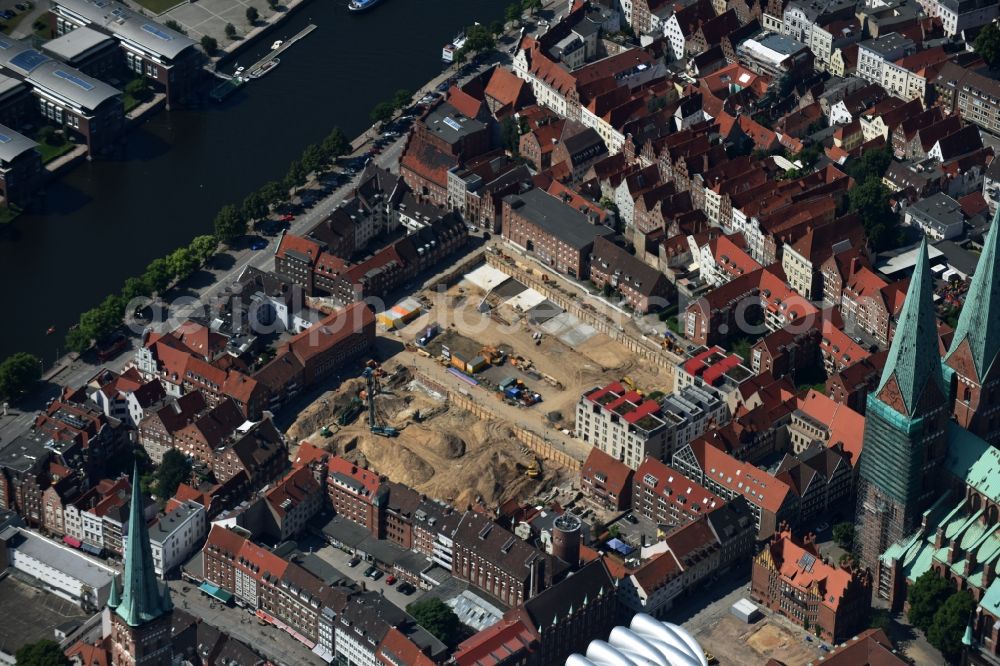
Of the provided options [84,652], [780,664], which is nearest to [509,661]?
[780,664]

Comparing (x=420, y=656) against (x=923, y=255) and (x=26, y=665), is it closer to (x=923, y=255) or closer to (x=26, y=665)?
(x=26, y=665)

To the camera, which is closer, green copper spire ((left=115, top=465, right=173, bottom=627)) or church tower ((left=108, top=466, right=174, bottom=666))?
green copper spire ((left=115, top=465, right=173, bottom=627))

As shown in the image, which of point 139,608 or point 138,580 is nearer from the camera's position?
point 138,580

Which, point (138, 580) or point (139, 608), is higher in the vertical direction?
point (138, 580)

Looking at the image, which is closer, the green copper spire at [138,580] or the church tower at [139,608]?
the green copper spire at [138,580]

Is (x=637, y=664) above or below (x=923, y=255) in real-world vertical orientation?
below
